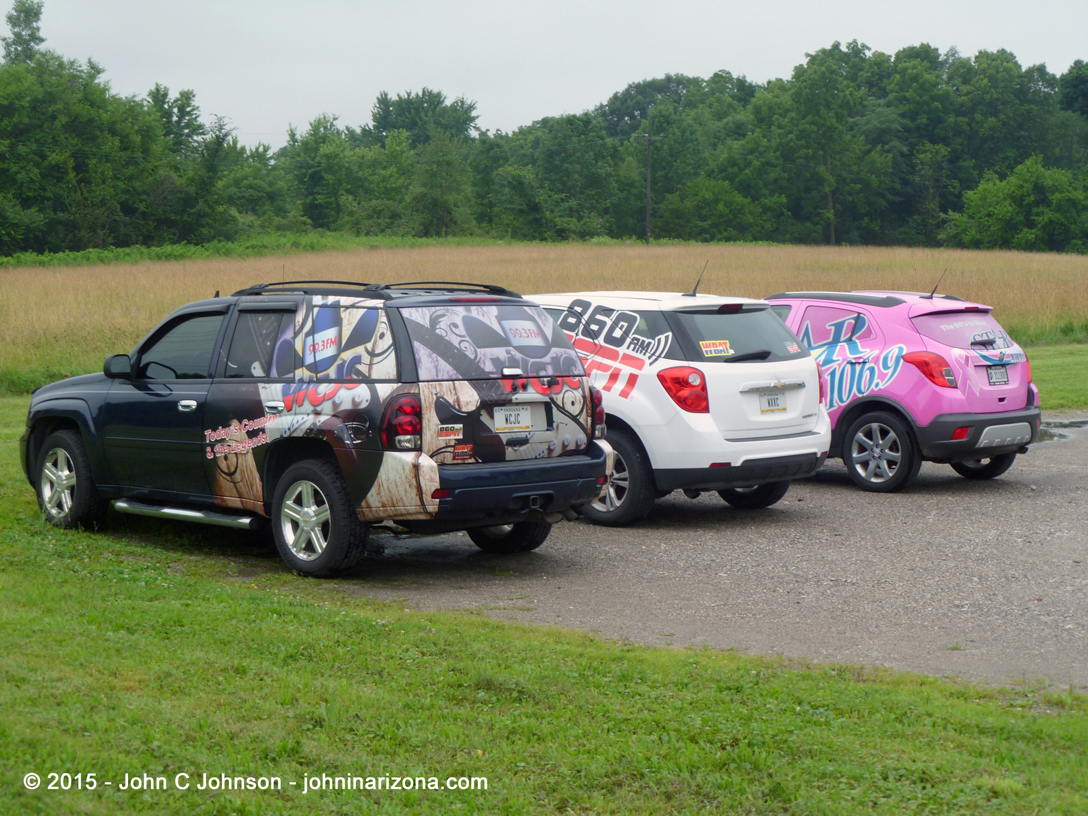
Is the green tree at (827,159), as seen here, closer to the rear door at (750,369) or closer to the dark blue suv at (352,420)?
the rear door at (750,369)

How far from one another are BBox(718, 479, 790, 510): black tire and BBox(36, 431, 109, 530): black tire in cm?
503

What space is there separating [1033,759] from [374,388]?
4.12m

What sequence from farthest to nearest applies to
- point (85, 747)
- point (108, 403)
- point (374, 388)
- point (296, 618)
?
point (108, 403)
point (374, 388)
point (296, 618)
point (85, 747)

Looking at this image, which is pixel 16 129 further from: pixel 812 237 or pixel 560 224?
pixel 812 237

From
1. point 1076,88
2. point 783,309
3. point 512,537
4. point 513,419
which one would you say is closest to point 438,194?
point 1076,88

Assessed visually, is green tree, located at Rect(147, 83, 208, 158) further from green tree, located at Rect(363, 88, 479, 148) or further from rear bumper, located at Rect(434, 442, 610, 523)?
rear bumper, located at Rect(434, 442, 610, 523)

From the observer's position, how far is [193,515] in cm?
770

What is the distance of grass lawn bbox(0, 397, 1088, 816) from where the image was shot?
12.1ft

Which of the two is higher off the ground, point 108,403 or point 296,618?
point 108,403

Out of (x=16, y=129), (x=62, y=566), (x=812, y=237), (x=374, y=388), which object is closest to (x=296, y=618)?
(x=374, y=388)

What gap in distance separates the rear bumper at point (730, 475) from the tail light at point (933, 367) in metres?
1.96

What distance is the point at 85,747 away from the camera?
388 centimetres

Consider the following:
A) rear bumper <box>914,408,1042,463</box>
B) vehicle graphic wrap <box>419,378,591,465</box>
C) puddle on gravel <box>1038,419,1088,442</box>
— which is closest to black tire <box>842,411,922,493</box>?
rear bumper <box>914,408,1042,463</box>

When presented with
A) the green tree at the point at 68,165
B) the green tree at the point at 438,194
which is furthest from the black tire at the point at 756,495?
the green tree at the point at 438,194
